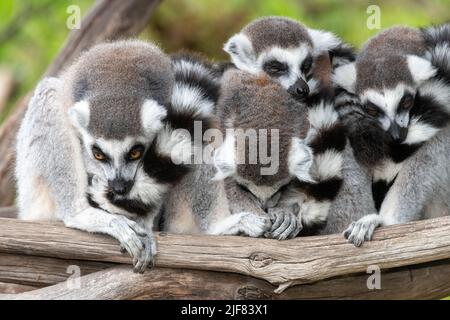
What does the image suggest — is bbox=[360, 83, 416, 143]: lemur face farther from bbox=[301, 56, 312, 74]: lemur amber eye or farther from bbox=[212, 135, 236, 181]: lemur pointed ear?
bbox=[212, 135, 236, 181]: lemur pointed ear

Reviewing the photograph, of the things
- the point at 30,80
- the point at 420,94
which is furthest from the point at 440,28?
the point at 30,80

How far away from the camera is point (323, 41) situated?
5734mm

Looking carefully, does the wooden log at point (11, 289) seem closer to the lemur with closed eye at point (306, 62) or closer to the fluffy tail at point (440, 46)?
the lemur with closed eye at point (306, 62)

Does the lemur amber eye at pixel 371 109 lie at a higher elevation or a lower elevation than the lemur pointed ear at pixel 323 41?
lower

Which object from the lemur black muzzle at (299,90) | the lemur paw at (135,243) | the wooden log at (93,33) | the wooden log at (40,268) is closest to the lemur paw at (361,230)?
the lemur black muzzle at (299,90)

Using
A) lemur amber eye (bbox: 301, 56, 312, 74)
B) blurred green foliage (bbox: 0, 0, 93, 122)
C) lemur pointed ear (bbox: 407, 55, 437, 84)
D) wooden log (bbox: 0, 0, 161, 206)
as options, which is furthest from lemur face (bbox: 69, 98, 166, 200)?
blurred green foliage (bbox: 0, 0, 93, 122)

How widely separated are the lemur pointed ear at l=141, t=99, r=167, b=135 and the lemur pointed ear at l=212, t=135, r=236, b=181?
44 centimetres

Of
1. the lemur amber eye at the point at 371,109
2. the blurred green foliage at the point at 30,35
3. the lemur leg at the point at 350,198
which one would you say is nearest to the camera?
the lemur amber eye at the point at 371,109

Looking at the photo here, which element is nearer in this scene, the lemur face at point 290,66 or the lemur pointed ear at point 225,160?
the lemur pointed ear at point 225,160

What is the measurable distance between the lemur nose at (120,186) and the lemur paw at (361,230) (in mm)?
1406

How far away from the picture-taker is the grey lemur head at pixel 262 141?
4776mm

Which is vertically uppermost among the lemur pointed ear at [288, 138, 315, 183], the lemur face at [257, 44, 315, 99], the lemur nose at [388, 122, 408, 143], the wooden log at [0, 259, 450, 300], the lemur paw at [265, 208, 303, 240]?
the lemur face at [257, 44, 315, 99]

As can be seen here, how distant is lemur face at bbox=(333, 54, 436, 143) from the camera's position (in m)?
4.85

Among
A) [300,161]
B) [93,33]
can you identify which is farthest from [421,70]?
[93,33]
